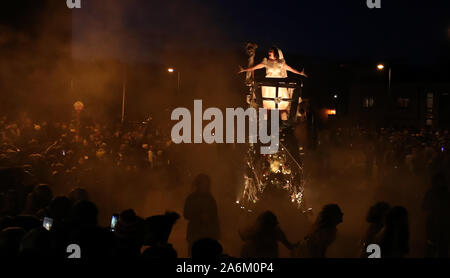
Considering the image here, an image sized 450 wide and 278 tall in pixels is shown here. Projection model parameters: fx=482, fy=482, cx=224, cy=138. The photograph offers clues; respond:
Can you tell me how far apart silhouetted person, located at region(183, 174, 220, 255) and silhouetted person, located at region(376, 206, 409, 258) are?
1.81m

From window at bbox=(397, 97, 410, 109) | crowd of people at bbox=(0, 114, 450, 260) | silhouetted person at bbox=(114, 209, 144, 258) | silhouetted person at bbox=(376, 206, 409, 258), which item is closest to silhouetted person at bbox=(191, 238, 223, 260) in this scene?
crowd of people at bbox=(0, 114, 450, 260)

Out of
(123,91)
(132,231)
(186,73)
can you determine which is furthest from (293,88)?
(123,91)

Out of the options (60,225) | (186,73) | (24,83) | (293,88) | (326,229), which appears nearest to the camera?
(60,225)

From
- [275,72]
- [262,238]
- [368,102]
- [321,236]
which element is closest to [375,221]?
[321,236]

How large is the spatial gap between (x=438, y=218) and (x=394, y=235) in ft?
6.70

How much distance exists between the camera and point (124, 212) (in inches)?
147

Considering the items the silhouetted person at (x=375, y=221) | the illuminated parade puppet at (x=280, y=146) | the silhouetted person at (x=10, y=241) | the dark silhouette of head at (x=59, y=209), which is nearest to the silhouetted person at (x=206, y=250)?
the silhouetted person at (x=10, y=241)

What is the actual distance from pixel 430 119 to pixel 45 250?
32.1m

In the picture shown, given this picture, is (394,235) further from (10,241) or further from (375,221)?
(10,241)

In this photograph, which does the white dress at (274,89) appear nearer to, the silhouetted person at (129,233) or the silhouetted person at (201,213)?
the silhouetted person at (201,213)

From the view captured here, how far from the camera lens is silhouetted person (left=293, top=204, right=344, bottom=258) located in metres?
4.05

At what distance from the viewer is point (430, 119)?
103ft

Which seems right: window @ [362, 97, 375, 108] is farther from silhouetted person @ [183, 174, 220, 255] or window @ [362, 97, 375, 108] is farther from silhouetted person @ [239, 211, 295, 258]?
A: silhouetted person @ [239, 211, 295, 258]
